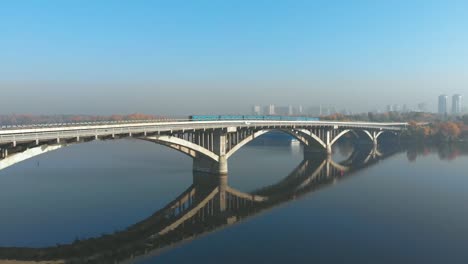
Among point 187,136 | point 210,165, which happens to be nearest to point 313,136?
point 210,165

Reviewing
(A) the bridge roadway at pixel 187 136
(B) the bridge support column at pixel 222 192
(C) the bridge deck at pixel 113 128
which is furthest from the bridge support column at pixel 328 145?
(B) the bridge support column at pixel 222 192

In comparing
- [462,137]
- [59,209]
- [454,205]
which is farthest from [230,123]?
[462,137]

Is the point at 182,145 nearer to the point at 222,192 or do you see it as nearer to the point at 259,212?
the point at 222,192

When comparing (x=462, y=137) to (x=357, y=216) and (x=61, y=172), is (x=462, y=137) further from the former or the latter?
(x=61, y=172)

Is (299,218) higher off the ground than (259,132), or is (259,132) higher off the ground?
(259,132)

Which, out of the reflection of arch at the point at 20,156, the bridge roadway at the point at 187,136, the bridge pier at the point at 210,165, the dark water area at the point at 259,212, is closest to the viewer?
the dark water area at the point at 259,212

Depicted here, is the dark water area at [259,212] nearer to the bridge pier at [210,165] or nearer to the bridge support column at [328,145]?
the bridge pier at [210,165]
